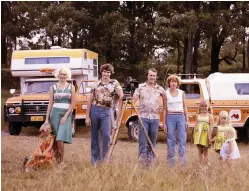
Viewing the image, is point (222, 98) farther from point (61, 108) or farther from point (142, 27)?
point (142, 27)

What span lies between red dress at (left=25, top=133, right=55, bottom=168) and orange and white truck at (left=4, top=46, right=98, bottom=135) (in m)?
6.41

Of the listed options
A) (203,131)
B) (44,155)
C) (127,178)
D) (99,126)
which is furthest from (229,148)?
(44,155)

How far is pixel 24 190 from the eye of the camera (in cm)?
476

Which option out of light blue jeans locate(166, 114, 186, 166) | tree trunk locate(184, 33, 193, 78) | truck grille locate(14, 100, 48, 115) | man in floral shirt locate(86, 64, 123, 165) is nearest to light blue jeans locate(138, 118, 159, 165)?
light blue jeans locate(166, 114, 186, 166)

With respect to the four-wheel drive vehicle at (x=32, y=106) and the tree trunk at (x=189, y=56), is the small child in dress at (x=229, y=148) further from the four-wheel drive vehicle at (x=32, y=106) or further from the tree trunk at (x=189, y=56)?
the tree trunk at (x=189, y=56)

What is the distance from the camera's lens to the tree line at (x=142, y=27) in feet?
63.1

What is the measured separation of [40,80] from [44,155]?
773 centimetres

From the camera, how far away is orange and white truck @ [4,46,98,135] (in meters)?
12.7

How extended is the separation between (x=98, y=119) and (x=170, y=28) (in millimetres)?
12922

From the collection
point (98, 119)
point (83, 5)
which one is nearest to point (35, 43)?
point (83, 5)


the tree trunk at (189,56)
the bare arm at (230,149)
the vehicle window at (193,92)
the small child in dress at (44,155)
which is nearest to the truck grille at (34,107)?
the vehicle window at (193,92)

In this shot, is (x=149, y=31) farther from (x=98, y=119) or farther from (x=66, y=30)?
(x=98, y=119)

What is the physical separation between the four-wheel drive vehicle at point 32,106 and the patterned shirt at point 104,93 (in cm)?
615

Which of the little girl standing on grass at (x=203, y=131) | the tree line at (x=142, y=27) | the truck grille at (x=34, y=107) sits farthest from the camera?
the tree line at (x=142, y=27)
